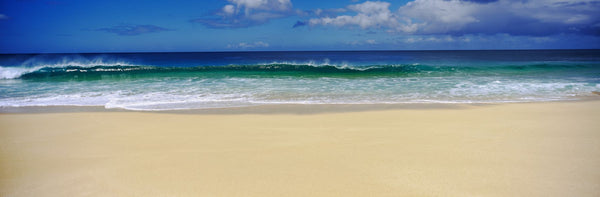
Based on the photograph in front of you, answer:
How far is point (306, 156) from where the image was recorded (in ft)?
10.4

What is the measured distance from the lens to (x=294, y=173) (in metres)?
2.75

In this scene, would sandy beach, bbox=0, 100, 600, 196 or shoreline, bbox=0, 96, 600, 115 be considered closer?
sandy beach, bbox=0, 100, 600, 196

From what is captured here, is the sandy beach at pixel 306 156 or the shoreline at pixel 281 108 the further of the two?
the shoreline at pixel 281 108

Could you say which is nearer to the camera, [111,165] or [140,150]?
[111,165]

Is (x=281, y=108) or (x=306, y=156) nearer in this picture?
(x=306, y=156)

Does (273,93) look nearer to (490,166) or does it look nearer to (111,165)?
(111,165)

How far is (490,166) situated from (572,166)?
0.75 meters

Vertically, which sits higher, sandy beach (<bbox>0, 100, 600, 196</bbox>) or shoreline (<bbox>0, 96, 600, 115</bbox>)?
shoreline (<bbox>0, 96, 600, 115</bbox>)

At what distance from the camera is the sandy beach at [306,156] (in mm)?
2512

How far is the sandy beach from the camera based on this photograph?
251 centimetres

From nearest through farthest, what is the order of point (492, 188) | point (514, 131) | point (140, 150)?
point (492, 188), point (140, 150), point (514, 131)

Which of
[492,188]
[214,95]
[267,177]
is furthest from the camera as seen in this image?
[214,95]

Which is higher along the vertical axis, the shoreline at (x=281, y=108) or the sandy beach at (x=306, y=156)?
the shoreline at (x=281, y=108)

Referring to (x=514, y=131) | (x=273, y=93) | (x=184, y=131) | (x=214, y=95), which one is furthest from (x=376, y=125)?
(x=214, y=95)
